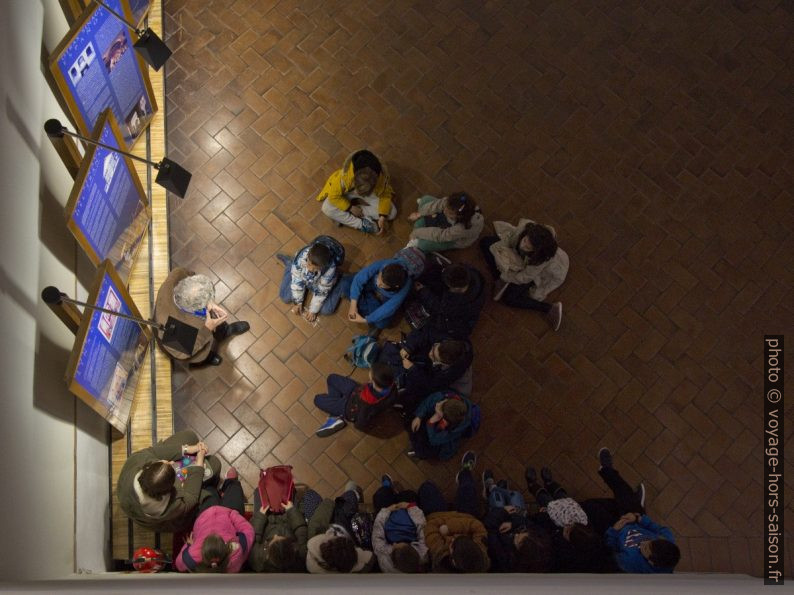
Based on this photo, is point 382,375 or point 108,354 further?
point 382,375

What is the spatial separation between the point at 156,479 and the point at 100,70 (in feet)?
9.19

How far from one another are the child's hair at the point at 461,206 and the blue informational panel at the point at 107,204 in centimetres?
248

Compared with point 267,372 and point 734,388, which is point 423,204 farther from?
point 734,388

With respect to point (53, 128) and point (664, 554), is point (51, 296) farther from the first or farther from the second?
point (664, 554)

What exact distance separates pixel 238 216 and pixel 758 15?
599 centimetres

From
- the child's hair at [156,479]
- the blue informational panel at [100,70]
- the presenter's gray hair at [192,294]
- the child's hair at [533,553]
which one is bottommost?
the child's hair at [533,553]

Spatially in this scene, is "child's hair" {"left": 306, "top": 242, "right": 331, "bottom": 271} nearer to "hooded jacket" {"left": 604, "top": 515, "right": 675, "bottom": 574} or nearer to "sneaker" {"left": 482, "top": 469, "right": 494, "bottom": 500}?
"sneaker" {"left": 482, "top": 469, "right": 494, "bottom": 500}

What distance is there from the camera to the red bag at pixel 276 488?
469cm

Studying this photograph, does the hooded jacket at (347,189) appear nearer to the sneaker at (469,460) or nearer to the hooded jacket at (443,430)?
the hooded jacket at (443,430)

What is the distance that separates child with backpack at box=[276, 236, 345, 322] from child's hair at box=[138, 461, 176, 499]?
6.11 ft

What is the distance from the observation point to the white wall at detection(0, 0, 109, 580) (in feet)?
11.1

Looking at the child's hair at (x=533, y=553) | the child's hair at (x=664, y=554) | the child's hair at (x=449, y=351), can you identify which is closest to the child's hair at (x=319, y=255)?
the child's hair at (x=449, y=351)

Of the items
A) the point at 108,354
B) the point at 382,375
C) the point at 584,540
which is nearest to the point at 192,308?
the point at 108,354

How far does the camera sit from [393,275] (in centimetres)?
494
